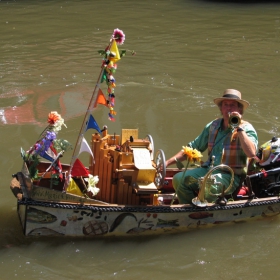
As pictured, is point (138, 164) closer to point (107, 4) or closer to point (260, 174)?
point (260, 174)

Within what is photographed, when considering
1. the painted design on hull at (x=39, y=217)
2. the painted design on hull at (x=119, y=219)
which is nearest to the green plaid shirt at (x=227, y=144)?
the painted design on hull at (x=119, y=219)

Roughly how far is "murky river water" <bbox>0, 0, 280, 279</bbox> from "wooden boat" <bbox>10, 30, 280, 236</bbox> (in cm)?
28

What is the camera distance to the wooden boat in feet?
19.1

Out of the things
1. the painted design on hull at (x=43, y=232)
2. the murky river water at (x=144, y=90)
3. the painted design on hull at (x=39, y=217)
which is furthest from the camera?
the murky river water at (x=144, y=90)

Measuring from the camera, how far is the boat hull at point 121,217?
5.86 meters

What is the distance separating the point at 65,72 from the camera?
11953 mm

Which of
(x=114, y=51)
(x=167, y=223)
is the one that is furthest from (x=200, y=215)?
(x=114, y=51)

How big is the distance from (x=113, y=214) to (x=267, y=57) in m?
8.46

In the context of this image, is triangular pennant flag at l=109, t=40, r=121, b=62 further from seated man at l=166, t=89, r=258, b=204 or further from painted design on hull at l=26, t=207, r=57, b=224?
painted design on hull at l=26, t=207, r=57, b=224

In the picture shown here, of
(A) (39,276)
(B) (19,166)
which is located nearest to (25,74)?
(B) (19,166)

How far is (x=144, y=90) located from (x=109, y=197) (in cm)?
513

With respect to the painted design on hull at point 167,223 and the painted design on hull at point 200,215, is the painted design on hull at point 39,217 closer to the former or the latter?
the painted design on hull at point 167,223

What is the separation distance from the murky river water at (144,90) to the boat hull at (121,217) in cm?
21

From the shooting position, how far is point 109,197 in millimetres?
6145
